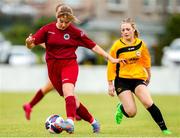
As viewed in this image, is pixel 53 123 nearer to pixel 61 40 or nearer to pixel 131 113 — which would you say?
pixel 61 40

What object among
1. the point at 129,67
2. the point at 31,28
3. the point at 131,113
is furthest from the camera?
the point at 31,28

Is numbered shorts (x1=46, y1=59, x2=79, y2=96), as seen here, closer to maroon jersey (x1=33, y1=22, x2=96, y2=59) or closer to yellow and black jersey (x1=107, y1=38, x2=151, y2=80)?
maroon jersey (x1=33, y1=22, x2=96, y2=59)

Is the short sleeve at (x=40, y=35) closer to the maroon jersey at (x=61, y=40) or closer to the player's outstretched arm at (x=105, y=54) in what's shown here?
the maroon jersey at (x=61, y=40)

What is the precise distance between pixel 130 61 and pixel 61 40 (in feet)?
3.85

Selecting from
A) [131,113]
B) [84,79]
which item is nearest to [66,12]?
[131,113]

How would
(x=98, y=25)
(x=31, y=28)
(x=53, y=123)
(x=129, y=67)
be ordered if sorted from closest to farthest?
(x=53, y=123), (x=129, y=67), (x=98, y=25), (x=31, y=28)

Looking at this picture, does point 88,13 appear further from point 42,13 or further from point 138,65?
point 138,65

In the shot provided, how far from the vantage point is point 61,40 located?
13.0 meters

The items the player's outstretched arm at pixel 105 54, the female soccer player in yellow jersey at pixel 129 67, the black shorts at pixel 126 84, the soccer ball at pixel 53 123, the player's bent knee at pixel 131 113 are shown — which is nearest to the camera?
the soccer ball at pixel 53 123

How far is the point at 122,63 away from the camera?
43.9 feet

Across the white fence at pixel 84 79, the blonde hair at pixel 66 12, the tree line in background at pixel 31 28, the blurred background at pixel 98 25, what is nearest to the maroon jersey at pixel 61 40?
the blonde hair at pixel 66 12

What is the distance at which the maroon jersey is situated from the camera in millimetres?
13008

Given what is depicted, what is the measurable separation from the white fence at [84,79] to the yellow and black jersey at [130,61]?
18.2 m

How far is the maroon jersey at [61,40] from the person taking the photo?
42.7 ft
